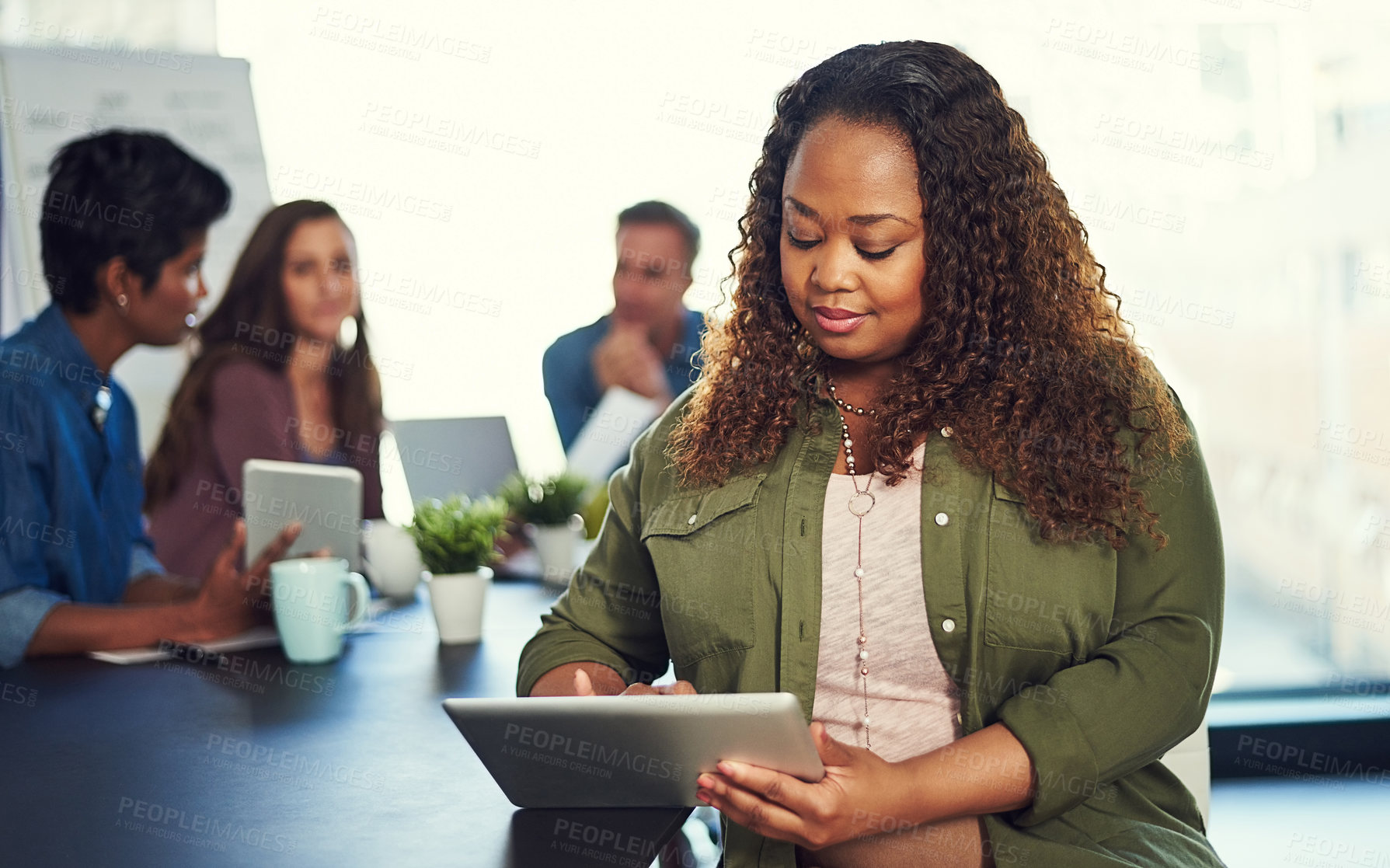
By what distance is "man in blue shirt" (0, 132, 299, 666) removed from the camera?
1948 millimetres

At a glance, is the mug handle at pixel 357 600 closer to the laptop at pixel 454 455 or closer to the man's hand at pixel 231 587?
the man's hand at pixel 231 587

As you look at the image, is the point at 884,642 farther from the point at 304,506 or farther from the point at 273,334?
the point at 273,334

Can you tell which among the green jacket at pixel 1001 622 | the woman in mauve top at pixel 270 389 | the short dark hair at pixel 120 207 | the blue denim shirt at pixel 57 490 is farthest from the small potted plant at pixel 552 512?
the green jacket at pixel 1001 622

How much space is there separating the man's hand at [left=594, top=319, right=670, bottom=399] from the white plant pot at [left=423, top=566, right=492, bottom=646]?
6.26 feet

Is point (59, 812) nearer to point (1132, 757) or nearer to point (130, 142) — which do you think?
point (1132, 757)

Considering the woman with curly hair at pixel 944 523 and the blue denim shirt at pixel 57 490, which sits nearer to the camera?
the woman with curly hair at pixel 944 523

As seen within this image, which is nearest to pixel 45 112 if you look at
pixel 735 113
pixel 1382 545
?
pixel 735 113

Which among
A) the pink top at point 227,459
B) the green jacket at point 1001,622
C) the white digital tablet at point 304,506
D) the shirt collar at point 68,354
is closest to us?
the green jacket at point 1001,622

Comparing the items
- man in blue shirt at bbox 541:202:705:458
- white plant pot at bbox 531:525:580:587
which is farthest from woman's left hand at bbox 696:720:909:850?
man in blue shirt at bbox 541:202:705:458

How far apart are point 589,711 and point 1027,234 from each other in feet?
2.46

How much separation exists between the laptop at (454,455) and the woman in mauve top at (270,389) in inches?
11.3

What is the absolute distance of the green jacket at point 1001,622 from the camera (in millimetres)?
1189

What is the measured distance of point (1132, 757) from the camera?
46.9 inches

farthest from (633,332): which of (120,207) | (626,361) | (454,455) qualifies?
(120,207)
